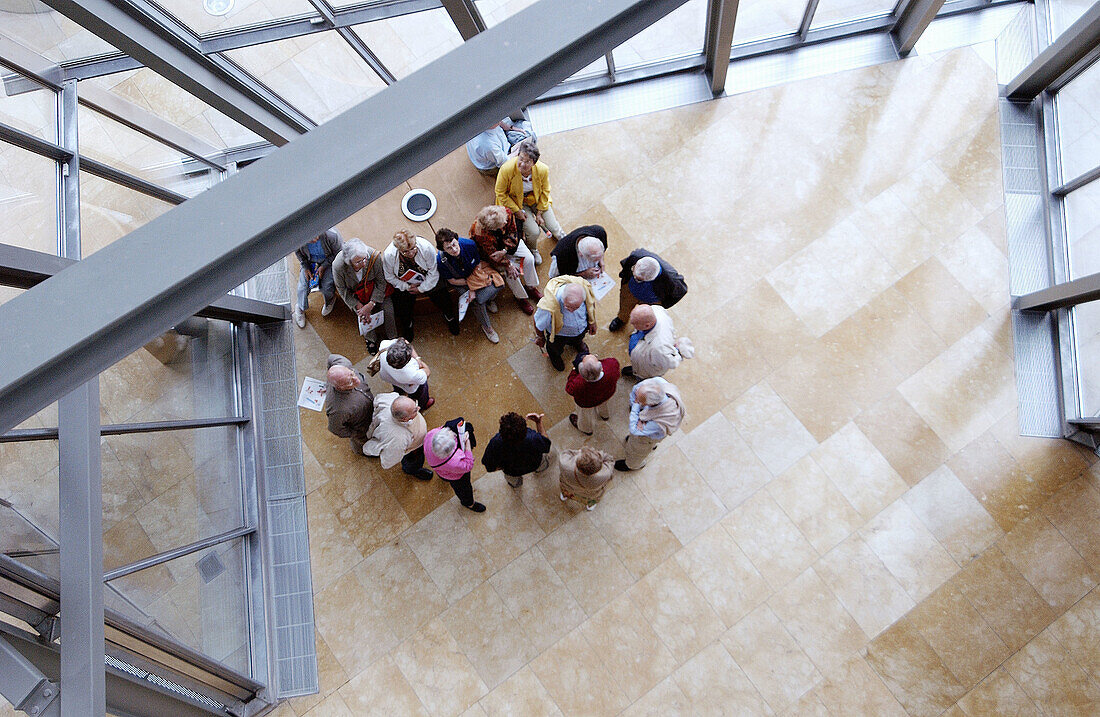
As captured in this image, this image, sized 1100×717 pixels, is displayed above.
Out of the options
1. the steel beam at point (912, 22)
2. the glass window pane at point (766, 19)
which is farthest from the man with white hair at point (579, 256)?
the steel beam at point (912, 22)

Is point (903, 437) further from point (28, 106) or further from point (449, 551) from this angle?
point (28, 106)

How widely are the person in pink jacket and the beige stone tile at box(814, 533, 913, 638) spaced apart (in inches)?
152

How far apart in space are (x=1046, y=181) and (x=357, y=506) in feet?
29.3

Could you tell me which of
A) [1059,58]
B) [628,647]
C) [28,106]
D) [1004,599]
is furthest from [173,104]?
[1004,599]

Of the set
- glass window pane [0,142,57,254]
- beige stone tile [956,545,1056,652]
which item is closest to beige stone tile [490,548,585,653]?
beige stone tile [956,545,1056,652]

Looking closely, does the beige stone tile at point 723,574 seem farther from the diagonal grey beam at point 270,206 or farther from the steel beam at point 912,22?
the steel beam at point 912,22

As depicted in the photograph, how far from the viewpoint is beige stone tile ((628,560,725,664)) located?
23.5 ft

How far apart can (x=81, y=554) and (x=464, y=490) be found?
10.8ft

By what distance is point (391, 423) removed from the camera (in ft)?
21.2

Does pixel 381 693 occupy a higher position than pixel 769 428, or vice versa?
pixel 769 428

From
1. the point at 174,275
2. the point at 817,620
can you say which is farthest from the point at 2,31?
the point at 817,620

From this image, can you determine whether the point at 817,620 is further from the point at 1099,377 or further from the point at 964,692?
the point at 1099,377

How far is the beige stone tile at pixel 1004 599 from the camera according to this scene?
23.1ft

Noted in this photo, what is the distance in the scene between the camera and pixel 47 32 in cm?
557
